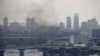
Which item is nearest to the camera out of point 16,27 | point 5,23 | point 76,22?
point 16,27

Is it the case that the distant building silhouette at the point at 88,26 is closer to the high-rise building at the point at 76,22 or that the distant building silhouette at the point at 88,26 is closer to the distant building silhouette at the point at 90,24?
the distant building silhouette at the point at 90,24

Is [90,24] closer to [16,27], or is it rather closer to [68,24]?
[68,24]

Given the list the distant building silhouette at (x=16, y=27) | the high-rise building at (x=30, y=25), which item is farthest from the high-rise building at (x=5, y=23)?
the high-rise building at (x=30, y=25)

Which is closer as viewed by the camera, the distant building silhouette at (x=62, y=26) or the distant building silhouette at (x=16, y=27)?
the distant building silhouette at (x=16, y=27)

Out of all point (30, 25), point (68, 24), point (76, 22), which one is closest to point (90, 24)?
point (76, 22)

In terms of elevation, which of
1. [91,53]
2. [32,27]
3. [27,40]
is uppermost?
[32,27]

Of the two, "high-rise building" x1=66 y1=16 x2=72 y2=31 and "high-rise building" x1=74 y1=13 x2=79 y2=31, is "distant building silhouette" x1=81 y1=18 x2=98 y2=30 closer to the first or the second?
"high-rise building" x1=74 y1=13 x2=79 y2=31

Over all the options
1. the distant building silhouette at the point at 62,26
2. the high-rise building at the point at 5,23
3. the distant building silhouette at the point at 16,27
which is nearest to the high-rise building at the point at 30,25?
the distant building silhouette at the point at 16,27

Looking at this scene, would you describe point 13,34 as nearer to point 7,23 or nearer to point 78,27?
point 7,23

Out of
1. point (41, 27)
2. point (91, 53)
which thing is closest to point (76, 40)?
point (91, 53)

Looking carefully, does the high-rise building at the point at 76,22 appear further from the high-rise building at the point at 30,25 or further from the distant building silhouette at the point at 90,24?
the high-rise building at the point at 30,25

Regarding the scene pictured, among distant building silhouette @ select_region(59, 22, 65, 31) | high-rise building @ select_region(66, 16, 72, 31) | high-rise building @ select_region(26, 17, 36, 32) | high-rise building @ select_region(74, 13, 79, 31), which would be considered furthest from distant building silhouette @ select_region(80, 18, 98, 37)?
high-rise building @ select_region(26, 17, 36, 32)
